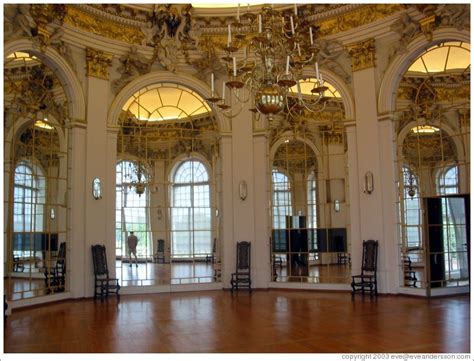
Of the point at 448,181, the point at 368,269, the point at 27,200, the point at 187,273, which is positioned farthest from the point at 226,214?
the point at 448,181

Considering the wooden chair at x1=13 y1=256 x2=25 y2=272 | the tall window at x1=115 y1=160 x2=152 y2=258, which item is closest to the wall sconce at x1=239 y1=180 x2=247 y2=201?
the tall window at x1=115 y1=160 x2=152 y2=258

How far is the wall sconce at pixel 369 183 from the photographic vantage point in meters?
10.9

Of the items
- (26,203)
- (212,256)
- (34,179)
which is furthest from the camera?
(212,256)

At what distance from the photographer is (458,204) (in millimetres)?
10766

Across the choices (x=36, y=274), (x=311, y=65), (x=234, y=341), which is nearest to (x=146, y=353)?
(x=234, y=341)

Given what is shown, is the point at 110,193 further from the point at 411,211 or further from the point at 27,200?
the point at 411,211

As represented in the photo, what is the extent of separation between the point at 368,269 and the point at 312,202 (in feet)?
7.07

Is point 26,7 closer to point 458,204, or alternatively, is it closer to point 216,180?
point 216,180

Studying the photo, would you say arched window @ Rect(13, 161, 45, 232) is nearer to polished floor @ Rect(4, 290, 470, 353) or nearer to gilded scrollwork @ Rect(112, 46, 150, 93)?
polished floor @ Rect(4, 290, 470, 353)

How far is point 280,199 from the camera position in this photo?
12.3 m

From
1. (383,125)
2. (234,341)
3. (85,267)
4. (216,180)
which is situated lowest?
(234,341)

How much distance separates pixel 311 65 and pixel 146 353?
26.0 ft

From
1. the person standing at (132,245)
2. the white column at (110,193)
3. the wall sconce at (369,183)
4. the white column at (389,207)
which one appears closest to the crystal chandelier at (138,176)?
the white column at (110,193)

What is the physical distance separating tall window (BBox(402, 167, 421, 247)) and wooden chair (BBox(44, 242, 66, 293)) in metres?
7.11
